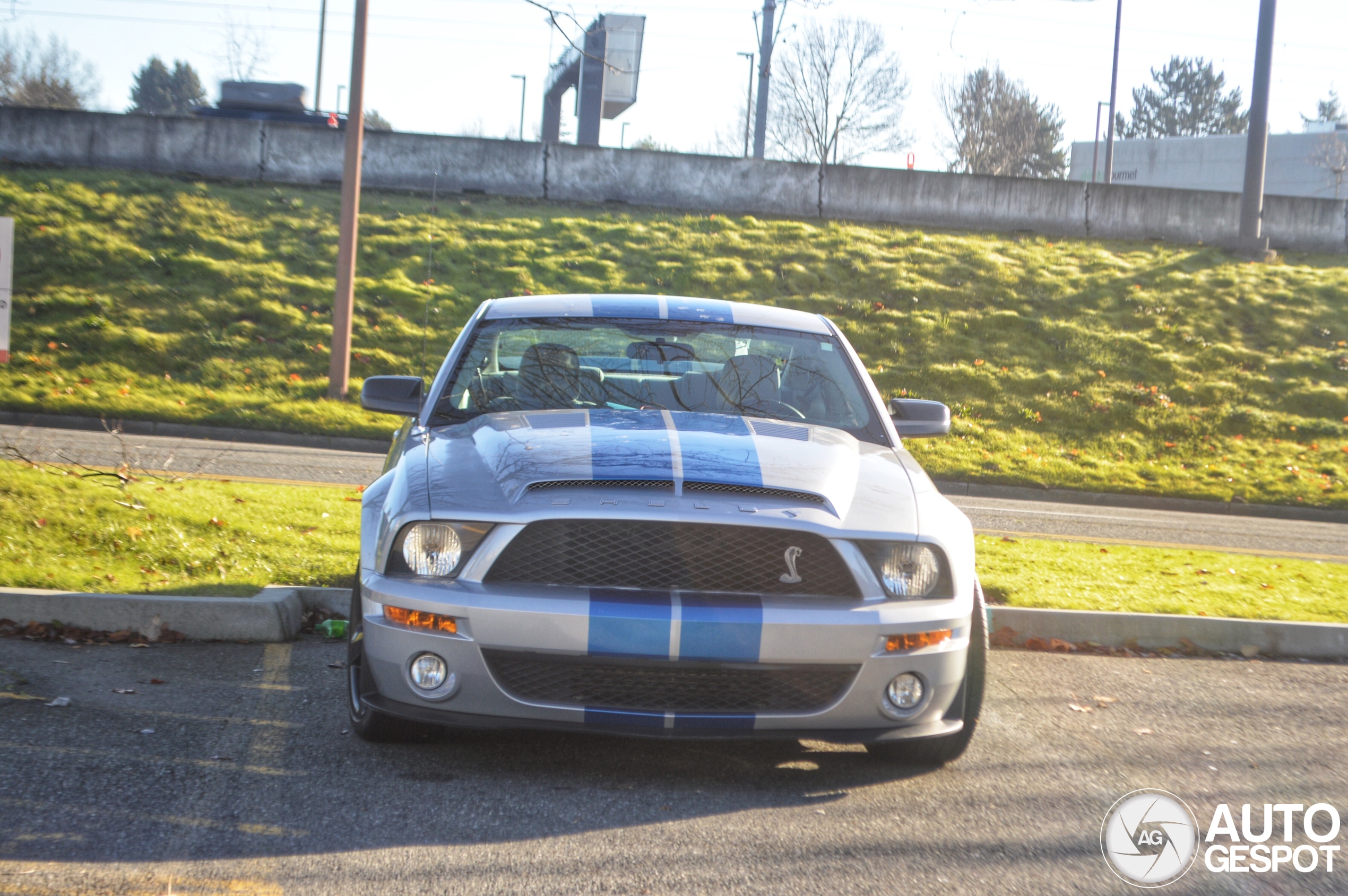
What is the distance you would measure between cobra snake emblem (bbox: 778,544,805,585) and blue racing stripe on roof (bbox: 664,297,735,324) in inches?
68.7

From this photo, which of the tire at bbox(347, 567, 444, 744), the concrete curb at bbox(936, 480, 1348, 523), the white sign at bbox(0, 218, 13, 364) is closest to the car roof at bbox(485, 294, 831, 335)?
the tire at bbox(347, 567, 444, 744)

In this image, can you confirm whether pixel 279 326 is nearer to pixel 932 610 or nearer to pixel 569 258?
pixel 569 258

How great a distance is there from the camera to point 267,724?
396 centimetres

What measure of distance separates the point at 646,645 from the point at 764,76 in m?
25.8

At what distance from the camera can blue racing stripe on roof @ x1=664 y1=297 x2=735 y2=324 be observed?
16.4 ft

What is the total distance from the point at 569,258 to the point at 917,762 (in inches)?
687

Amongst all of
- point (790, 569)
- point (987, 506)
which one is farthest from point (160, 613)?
point (987, 506)

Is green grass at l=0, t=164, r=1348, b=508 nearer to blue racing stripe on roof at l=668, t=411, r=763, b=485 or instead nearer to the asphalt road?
the asphalt road

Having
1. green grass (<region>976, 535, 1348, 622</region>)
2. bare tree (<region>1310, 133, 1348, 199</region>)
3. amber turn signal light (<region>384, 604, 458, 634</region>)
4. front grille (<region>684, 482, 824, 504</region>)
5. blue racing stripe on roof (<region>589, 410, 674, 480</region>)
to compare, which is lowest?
green grass (<region>976, 535, 1348, 622</region>)

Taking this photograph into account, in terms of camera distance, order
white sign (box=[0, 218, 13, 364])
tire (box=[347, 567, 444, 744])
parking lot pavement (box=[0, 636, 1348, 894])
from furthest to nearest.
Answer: white sign (box=[0, 218, 13, 364]), tire (box=[347, 567, 444, 744]), parking lot pavement (box=[0, 636, 1348, 894])

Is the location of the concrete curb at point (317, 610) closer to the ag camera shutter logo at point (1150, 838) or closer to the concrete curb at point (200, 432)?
the ag camera shutter logo at point (1150, 838)

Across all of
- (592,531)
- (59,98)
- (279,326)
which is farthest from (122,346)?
(59,98)

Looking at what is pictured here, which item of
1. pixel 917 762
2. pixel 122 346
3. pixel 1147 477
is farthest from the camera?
pixel 122 346

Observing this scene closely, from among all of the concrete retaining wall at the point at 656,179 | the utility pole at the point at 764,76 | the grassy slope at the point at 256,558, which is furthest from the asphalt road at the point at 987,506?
the utility pole at the point at 764,76
